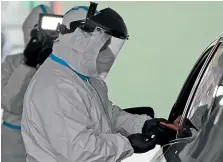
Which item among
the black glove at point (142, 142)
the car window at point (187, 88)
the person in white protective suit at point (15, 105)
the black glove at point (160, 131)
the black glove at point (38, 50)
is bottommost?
the person in white protective suit at point (15, 105)

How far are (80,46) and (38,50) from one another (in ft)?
3.50

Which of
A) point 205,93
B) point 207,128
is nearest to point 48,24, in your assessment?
point 205,93

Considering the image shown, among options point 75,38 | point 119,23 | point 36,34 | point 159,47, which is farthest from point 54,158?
point 159,47

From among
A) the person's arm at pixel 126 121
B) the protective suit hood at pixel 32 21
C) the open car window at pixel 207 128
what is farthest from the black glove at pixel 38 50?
the open car window at pixel 207 128

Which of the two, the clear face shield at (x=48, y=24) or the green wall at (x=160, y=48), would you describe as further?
the green wall at (x=160, y=48)

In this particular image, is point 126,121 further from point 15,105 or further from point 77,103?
point 15,105

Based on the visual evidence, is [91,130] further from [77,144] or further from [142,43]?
[142,43]

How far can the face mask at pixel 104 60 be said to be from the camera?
69.0 inches

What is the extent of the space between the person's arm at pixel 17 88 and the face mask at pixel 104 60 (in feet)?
2.93

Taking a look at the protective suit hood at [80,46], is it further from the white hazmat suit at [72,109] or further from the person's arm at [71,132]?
the person's arm at [71,132]

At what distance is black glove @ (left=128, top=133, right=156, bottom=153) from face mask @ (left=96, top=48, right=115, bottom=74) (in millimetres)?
316

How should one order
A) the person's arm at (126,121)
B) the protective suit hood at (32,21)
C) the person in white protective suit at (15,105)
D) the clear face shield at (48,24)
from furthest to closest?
the protective suit hood at (32,21), the clear face shield at (48,24), the person in white protective suit at (15,105), the person's arm at (126,121)

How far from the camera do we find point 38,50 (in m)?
2.66

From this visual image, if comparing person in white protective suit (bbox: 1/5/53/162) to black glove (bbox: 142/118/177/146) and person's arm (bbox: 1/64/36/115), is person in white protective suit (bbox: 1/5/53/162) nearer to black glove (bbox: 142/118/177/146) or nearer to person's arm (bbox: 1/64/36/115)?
person's arm (bbox: 1/64/36/115)
